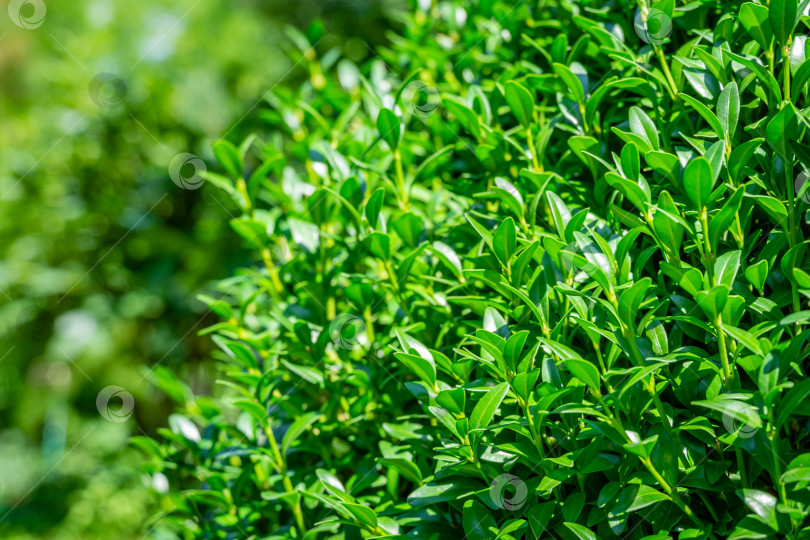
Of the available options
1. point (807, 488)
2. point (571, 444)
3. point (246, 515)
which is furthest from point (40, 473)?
point (807, 488)

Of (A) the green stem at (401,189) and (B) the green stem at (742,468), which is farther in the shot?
(A) the green stem at (401,189)

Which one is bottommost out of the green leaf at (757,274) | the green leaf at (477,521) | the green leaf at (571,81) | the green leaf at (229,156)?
the green leaf at (477,521)

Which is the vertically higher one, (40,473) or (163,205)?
(163,205)

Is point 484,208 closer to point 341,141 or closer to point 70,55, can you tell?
point 341,141

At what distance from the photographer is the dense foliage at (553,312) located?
0.60m

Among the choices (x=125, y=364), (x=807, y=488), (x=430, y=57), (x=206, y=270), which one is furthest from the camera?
(x=125, y=364)

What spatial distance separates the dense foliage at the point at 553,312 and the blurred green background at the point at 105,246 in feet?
5.30

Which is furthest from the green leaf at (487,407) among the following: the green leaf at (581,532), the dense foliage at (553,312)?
the green leaf at (581,532)

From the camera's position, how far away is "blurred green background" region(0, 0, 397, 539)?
2.70 meters

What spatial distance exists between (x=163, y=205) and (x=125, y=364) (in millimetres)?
790

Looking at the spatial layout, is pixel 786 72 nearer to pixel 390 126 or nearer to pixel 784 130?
pixel 784 130

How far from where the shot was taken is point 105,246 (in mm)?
2807

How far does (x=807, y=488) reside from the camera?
53 cm

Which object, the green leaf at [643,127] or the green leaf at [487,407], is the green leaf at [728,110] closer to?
the green leaf at [643,127]
